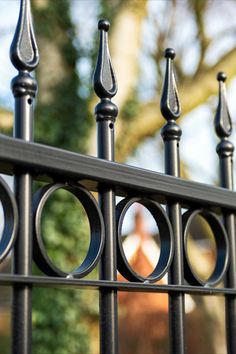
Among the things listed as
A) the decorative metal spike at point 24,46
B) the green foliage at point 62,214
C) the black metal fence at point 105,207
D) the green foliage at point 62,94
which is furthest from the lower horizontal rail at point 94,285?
the green foliage at point 62,94

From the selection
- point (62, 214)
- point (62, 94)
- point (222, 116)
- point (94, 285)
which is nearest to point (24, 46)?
point (94, 285)

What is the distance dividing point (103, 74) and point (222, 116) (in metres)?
0.37

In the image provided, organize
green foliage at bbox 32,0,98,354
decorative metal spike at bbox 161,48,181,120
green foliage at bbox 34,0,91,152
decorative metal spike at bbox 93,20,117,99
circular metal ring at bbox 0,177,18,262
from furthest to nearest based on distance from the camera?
1. green foliage at bbox 34,0,91,152
2. green foliage at bbox 32,0,98,354
3. decorative metal spike at bbox 161,48,181,120
4. decorative metal spike at bbox 93,20,117,99
5. circular metal ring at bbox 0,177,18,262

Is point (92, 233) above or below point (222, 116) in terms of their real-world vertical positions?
below

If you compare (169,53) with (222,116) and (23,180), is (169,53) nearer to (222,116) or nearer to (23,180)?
(222,116)

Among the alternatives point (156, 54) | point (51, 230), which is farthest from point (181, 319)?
point (156, 54)

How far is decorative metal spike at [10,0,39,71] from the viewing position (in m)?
1.04

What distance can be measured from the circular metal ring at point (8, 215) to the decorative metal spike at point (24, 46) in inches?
8.5

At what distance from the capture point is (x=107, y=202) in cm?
110

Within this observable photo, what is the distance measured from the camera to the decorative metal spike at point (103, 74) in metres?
1.16

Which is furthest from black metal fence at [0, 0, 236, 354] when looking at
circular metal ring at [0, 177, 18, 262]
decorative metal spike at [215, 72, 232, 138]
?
decorative metal spike at [215, 72, 232, 138]

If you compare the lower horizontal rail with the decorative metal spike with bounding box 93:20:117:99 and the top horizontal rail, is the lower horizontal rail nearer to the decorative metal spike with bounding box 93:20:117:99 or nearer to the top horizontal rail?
the top horizontal rail

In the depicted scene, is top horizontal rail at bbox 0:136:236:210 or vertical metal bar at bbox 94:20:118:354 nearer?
top horizontal rail at bbox 0:136:236:210

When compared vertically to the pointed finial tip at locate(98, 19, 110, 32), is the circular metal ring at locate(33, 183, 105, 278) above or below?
below
